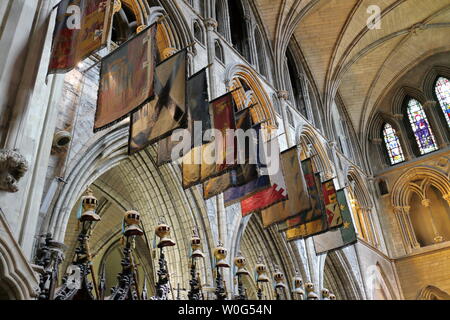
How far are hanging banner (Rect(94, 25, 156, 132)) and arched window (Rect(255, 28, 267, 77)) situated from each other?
959 cm

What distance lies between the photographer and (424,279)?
18938mm

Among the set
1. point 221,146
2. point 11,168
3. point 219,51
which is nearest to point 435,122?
point 219,51

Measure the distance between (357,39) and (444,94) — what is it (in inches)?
212

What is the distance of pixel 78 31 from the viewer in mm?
5785

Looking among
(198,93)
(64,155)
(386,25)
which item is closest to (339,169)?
(386,25)

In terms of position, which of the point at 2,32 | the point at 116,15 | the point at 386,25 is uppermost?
the point at 386,25

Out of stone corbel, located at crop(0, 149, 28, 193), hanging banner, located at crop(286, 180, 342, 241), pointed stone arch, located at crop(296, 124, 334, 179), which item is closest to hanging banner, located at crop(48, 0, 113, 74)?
stone corbel, located at crop(0, 149, 28, 193)

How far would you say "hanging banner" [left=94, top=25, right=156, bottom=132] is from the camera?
575 cm

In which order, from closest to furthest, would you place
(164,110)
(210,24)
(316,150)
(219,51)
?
(164,110)
(210,24)
(219,51)
(316,150)

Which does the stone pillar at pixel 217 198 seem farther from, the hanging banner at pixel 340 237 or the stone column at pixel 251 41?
the hanging banner at pixel 340 237

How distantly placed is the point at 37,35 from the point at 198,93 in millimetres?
2595

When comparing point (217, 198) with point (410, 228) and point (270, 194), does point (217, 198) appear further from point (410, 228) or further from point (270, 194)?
point (410, 228)

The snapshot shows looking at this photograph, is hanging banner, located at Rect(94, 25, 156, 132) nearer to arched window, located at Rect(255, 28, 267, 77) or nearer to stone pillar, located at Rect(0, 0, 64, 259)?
stone pillar, located at Rect(0, 0, 64, 259)

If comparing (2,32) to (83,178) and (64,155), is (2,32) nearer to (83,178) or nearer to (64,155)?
(64,155)
